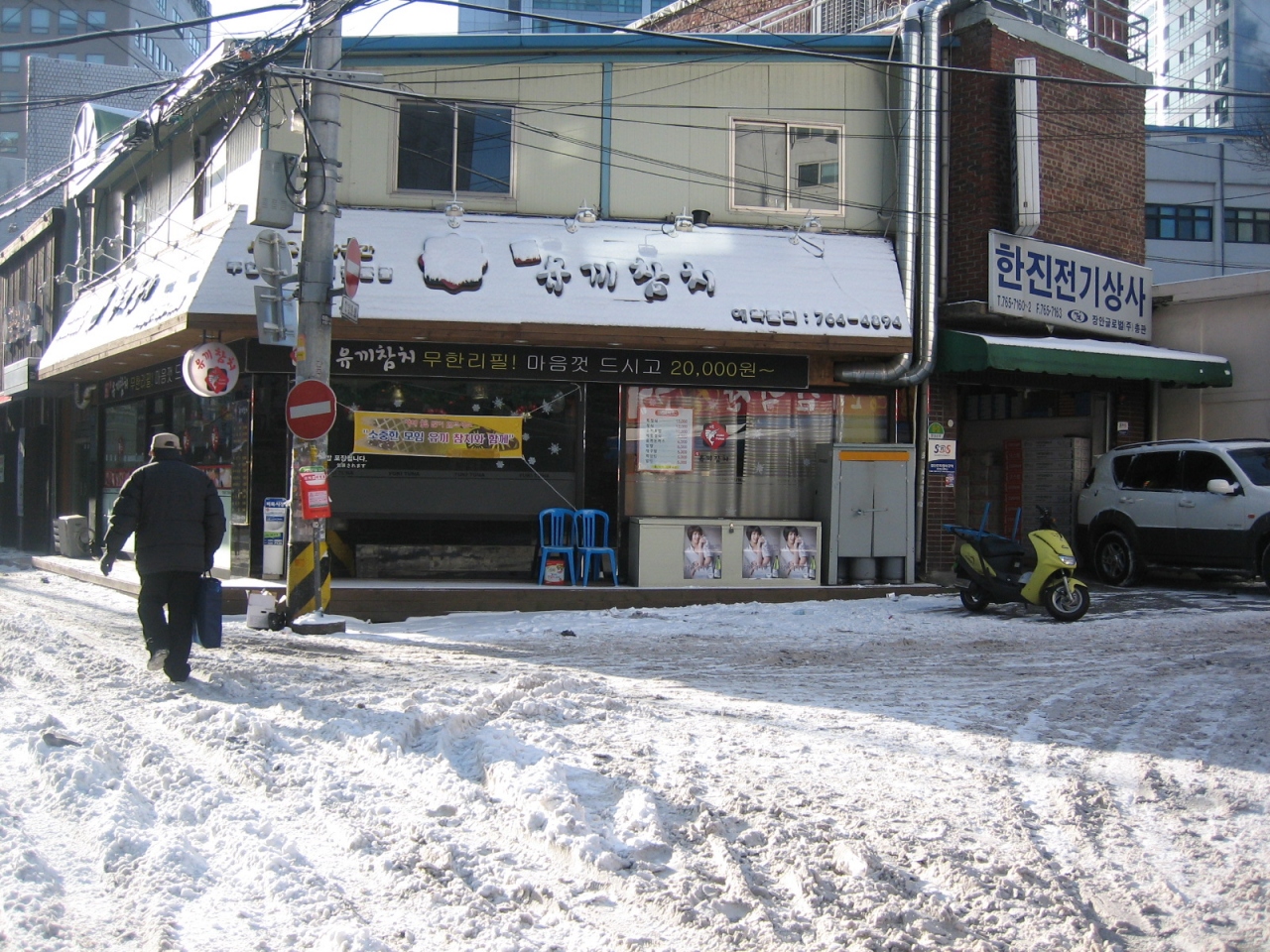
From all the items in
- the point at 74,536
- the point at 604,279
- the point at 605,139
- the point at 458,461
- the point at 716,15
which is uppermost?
the point at 716,15

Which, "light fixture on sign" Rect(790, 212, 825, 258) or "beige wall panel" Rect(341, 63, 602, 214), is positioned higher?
"beige wall panel" Rect(341, 63, 602, 214)

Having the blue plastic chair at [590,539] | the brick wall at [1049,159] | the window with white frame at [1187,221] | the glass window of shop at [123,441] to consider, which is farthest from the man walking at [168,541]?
the window with white frame at [1187,221]

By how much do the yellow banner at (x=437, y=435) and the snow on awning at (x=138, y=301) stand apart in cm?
254

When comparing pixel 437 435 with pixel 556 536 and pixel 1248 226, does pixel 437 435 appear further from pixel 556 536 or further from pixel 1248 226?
pixel 1248 226

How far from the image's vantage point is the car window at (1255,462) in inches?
511

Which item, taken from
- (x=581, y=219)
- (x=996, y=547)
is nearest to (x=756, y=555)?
(x=996, y=547)

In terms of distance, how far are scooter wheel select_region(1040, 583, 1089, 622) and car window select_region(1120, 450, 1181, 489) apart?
139 inches

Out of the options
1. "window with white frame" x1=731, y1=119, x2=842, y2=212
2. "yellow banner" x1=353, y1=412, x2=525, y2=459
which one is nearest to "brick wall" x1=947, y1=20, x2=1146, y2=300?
"window with white frame" x1=731, y1=119, x2=842, y2=212

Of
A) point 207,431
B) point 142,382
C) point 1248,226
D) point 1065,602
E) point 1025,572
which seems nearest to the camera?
point 1065,602

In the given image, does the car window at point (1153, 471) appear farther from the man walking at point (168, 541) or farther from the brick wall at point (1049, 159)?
the man walking at point (168, 541)

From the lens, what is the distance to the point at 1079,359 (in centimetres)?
1434

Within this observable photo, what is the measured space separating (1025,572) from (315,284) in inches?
326

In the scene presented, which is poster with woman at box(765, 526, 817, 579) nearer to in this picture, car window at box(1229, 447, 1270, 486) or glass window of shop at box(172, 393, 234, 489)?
car window at box(1229, 447, 1270, 486)

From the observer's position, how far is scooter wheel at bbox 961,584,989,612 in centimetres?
1196
